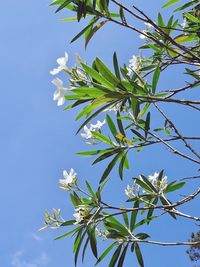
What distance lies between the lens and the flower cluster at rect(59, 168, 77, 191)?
82.5 inches

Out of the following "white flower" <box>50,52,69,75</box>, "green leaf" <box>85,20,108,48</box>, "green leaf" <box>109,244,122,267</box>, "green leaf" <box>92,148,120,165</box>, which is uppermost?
"green leaf" <box>85,20,108,48</box>

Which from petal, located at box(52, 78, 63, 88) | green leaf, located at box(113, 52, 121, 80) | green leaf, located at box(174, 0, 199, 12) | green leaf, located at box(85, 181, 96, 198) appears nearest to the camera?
petal, located at box(52, 78, 63, 88)

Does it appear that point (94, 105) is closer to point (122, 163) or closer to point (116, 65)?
point (116, 65)

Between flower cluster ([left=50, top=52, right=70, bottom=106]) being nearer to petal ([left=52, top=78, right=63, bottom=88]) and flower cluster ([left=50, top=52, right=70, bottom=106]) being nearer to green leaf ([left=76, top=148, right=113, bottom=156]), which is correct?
petal ([left=52, top=78, right=63, bottom=88])

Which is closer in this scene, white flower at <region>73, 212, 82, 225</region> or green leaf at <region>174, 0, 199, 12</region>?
white flower at <region>73, 212, 82, 225</region>

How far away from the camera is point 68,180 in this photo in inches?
82.4

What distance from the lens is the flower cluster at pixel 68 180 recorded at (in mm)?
2096

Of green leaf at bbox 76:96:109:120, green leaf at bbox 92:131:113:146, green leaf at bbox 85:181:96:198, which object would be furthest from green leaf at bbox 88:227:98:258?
green leaf at bbox 76:96:109:120

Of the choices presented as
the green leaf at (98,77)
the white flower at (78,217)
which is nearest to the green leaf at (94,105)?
the green leaf at (98,77)

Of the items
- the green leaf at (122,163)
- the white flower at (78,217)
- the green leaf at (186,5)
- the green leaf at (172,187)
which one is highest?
the green leaf at (186,5)

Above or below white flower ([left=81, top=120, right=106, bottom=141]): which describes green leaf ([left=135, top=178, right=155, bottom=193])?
below

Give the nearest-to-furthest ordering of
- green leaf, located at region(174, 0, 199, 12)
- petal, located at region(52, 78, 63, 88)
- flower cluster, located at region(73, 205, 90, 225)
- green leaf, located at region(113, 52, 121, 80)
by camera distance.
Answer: petal, located at region(52, 78, 63, 88), green leaf, located at region(113, 52, 121, 80), flower cluster, located at region(73, 205, 90, 225), green leaf, located at region(174, 0, 199, 12)

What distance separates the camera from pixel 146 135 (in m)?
1.98

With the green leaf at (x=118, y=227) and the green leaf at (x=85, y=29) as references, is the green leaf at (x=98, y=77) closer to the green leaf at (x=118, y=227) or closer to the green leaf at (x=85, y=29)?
the green leaf at (x=85, y=29)
